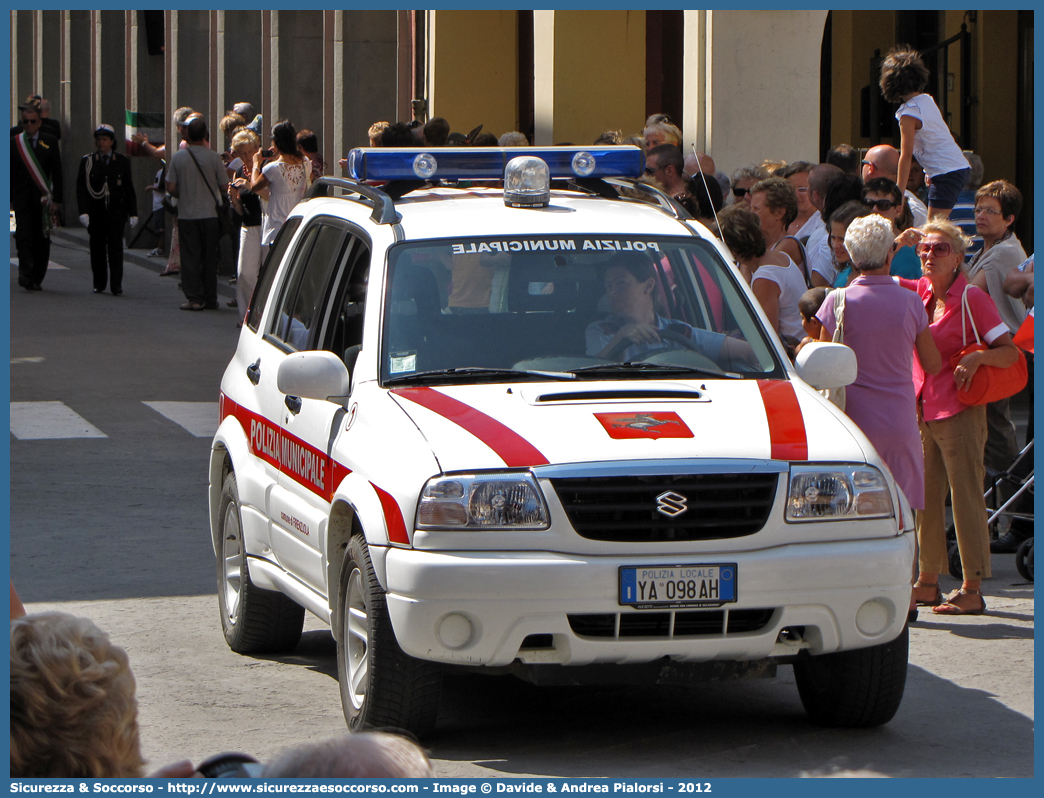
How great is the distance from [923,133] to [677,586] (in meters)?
6.88

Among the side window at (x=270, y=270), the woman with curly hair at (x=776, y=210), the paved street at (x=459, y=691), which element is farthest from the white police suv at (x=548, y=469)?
the woman with curly hair at (x=776, y=210)

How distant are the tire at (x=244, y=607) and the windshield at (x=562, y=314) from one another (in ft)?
4.79

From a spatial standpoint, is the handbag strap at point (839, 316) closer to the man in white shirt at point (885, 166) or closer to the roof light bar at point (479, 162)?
the roof light bar at point (479, 162)

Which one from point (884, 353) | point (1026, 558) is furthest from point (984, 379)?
point (1026, 558)

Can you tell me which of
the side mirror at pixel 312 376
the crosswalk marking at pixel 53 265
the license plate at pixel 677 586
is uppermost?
the side mirror at pixel 312 376

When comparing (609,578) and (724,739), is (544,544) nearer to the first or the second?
(609,578)

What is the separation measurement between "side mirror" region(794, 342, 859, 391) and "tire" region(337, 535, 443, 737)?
5.88 ft

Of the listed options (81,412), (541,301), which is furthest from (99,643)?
(81,412)

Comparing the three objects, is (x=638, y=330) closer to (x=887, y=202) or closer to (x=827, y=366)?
(x=827, y=366)

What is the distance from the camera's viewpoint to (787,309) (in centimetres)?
849

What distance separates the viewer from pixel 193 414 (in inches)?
541

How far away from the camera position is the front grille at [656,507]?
5.23 meters

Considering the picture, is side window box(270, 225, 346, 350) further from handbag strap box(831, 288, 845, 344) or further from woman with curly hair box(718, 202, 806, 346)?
woman with curly hair box(718, 202, 806, 346)

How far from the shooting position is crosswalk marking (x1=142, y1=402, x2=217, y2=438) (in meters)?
13.0
